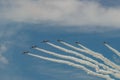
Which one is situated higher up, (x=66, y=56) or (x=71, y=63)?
(x=66, y=56)

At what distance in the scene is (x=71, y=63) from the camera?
27.5m

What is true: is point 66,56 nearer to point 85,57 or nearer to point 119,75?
point 85,57

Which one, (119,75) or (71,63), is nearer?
(71,63)

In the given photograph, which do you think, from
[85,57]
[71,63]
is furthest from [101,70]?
[71,63]

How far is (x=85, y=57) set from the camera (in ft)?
98.3

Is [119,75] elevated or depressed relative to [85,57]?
depressed

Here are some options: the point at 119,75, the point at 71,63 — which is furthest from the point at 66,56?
the point at 119,75

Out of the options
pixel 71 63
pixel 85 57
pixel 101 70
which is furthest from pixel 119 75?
pixel 71 63

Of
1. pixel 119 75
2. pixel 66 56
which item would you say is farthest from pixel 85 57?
pixel 119 75

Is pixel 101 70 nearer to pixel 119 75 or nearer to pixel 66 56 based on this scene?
pixel 119 75

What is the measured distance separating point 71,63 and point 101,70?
615 centimetres

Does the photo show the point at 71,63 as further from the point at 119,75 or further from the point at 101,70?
the point at 119,75

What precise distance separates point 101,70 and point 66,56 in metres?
6.42

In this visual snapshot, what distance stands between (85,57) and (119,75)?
7.17 meters
